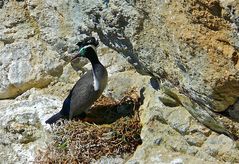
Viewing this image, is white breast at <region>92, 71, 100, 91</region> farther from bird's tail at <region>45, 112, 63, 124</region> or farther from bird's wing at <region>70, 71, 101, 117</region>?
bird's tail at <region>45, 112, 63, 124</region>

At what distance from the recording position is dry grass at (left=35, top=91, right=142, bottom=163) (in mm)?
5227

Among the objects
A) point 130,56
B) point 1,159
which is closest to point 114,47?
point 130,56

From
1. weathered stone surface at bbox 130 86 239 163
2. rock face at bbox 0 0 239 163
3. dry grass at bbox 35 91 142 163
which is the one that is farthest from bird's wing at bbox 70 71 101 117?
weathered stone surface at bbox 130 86 239 163

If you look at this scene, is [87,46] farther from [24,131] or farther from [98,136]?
[24,131]

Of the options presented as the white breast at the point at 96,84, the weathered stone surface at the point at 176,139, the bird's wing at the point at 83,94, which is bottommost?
the bird's wing at the point at 83,94

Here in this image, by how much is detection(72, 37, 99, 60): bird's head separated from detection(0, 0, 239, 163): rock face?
3.3 inches

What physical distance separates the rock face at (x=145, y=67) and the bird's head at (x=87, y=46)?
0.08m

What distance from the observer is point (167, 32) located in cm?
429

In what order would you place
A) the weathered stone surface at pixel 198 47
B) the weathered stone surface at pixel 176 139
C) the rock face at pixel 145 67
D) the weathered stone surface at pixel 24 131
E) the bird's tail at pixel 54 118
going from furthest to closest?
1. the weathered stone surface at pixel 24 131
2. the bird's tail at pixel 54 118
3. the weathered stone surface at pixel 176 139
4. the rock face at pixel 145 67
5. the weathered stone surface at pixel 198 47

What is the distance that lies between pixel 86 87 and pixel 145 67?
712 mm

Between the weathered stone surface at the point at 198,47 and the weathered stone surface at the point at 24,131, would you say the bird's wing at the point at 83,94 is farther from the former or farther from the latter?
the weathered stone surface at the point at 198,47

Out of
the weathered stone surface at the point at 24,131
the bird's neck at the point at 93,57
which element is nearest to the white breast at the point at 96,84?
the bird's neck at the point at 93,57

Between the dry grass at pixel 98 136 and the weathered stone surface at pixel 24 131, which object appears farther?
the weathered stone surface at pixel 24 131

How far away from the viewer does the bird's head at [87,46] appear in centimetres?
539
